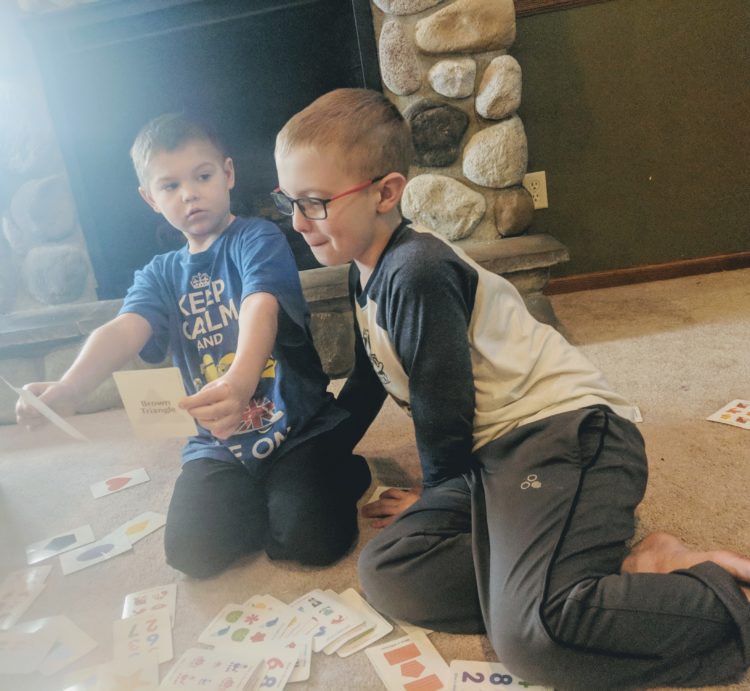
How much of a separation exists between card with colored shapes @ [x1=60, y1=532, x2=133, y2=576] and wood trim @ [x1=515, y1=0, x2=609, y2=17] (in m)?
1.96

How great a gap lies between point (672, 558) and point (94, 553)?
0.98 metres

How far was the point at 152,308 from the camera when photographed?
1111 millimetres

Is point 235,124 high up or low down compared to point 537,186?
up

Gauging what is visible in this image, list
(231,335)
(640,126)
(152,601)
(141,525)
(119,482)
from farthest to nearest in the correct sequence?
(640,126) → (119,482) → (141,525) → (231,335) → (152,601)

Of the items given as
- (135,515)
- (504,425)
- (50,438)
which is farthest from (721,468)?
(50,438)

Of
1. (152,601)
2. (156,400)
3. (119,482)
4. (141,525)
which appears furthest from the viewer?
(119,482)

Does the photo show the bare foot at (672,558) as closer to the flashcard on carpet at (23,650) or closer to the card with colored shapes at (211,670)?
the card with colored shapes at (211,670)

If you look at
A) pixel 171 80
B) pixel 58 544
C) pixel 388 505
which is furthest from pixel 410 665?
pixel 171 80

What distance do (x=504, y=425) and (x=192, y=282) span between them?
A: 0.61 m

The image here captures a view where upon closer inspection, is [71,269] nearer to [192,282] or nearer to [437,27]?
[192,282]

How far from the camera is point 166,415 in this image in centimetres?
84

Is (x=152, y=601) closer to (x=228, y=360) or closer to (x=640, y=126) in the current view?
(x=228, y=360)

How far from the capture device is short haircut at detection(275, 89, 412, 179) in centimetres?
88

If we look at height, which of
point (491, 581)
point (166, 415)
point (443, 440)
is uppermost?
point (166, 415)
